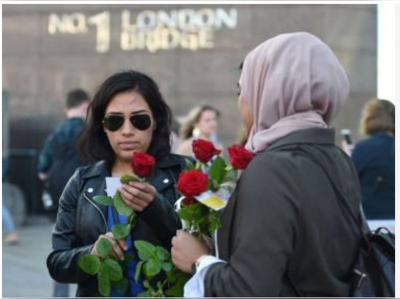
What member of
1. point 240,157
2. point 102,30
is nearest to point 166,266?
point 240,157

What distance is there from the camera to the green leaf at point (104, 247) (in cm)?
290

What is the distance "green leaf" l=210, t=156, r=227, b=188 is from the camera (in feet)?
8.41

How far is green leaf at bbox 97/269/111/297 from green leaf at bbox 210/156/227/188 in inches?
23.6

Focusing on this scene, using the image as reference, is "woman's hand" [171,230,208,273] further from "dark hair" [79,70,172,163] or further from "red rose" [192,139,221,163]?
"dark hair" [79,70,172,163]

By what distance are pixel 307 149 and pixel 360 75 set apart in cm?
1060

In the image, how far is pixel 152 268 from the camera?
276 cm

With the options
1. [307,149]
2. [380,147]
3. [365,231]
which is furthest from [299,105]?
[380,147]

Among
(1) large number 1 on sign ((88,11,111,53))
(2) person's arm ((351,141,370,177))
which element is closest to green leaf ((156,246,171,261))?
(2) person's arm ((351,141,370,177))

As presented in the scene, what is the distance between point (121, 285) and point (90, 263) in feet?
0.43

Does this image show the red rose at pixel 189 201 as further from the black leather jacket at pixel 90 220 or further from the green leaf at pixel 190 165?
the black leather jacket at pixel 90 220

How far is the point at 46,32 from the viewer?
1316 centimetres

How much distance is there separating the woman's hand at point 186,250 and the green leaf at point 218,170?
0.60 ft

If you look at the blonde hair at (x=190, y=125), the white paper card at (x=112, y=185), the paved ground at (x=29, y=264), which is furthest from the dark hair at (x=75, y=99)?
the white paper card at (x=112, y=185)

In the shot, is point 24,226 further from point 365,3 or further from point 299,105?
point 299,105
